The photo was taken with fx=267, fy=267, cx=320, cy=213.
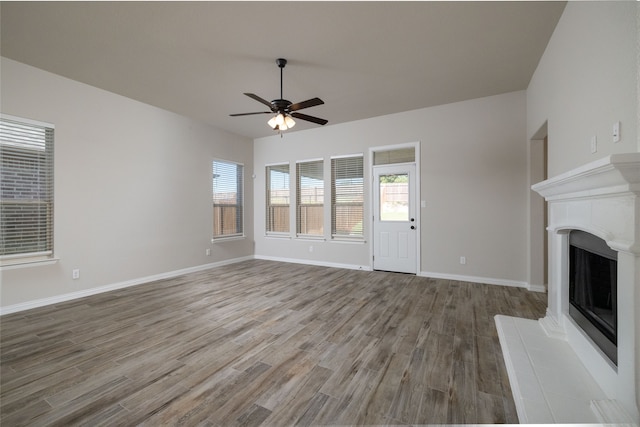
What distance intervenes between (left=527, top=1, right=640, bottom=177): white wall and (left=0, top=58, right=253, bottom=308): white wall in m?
5.61

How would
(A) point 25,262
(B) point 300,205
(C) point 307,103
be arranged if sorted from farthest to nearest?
(B) point 300,205 < (A) point 25,262 < (C) point 307,103

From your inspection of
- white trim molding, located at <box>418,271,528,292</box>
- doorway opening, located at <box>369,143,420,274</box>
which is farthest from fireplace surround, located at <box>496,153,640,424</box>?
doorway opening, located at <box>369,143,420,274</box>

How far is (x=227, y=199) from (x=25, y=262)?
339 centimetres

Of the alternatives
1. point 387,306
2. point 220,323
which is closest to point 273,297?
point 220,323

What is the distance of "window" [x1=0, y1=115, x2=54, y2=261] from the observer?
321 cm

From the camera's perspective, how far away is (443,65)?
338 centimetres

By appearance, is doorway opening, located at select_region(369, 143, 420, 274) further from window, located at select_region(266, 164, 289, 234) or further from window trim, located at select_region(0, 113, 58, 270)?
window trim, located at select_region(0, 113, 58, 270)

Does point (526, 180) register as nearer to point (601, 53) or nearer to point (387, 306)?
point (601, 53)

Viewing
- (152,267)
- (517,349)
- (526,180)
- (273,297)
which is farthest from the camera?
(152,267)

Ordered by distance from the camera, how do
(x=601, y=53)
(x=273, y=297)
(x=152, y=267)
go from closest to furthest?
(x=601, y=53)
(x=273, y=297)
(x=152, y=267)

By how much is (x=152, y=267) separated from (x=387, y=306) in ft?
13.1

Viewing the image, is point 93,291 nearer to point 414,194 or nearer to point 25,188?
point 25,188

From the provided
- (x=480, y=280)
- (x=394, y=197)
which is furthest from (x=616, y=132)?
(x=394, y=197)

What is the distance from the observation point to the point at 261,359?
2197mm
